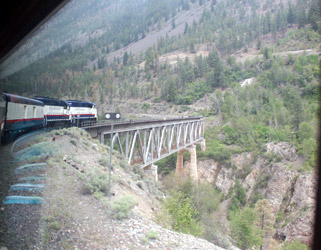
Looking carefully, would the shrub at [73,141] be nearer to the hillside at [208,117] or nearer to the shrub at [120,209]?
the hillside at [208,117]

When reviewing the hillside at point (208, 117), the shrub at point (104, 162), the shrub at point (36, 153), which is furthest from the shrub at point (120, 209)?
the shrub at point (104, 162)

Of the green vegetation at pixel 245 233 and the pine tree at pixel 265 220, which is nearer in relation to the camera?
the green vegetation at pixel 245 233

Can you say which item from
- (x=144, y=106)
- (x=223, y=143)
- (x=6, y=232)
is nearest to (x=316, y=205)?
(x=6, y=232)

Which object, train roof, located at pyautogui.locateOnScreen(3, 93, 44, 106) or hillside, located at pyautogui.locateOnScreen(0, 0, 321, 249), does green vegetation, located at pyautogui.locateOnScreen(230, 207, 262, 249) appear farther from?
train roof, located at pyautogui.locateOnScreen(3, 93, 44, 106)

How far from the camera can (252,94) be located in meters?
32.9

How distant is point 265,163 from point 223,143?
569 inches

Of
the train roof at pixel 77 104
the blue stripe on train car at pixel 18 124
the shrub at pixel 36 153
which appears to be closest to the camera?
the blue stripe on train car at pixel 18 124

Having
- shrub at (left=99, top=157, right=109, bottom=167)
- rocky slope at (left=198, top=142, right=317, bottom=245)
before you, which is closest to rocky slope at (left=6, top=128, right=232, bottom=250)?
shrub at (left=99, top=157, right=109, bottom=167)

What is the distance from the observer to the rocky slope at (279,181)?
714 cm

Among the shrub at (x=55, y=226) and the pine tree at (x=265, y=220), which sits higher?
the shrub at (x=55, y=226)

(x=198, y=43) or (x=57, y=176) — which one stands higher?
(x=198, y=43)

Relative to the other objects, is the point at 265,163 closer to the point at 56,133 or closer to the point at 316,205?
the point at 56,133

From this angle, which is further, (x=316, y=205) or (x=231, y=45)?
(x=231, y=45)

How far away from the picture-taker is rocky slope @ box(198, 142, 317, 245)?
714cm
